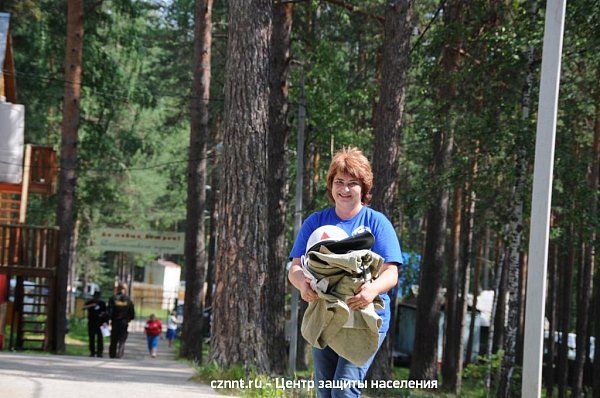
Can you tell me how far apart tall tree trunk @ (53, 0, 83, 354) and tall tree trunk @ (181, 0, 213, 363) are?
3.42 meters

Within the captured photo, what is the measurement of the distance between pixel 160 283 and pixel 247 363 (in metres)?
79.0

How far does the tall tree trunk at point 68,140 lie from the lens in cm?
2858

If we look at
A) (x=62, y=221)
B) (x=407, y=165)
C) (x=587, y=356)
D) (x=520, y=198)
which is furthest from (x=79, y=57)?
(x=587, y=356)

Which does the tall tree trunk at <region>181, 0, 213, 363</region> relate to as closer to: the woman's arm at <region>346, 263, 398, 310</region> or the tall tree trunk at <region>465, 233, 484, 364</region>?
the tall tree trunk at <region>465, 233, 484, 364</region>

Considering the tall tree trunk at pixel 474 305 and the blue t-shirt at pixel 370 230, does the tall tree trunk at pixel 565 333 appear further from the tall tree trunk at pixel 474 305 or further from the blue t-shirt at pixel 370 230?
the blue t-shirt at pixel 370 230

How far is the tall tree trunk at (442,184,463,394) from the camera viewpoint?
33094mm

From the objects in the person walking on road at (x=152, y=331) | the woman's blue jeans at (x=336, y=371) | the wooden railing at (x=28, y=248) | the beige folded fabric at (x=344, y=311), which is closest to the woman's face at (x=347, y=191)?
the beige folded fabric at (x=344, y=311)

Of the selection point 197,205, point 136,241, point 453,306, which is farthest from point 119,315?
point 453,306

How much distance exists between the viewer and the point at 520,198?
21781 millimetres

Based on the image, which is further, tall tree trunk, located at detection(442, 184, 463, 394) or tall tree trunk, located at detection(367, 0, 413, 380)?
tall tree trunk, located at detection(442, 184, 463, 394)

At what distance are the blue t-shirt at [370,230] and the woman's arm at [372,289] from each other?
9 cm

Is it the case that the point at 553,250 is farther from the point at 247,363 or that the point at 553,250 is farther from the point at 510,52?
the point at 247,363

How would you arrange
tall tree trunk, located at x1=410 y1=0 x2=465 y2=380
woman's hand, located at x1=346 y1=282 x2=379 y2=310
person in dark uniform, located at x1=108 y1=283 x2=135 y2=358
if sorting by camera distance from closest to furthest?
woman's hand, located at x1=346 y1=282 x2=379 y2=310 < person in dark uniform, located at x1=108 y1=283 x2=135 y2=358 < tall tree trunk, located at x1=410 y1=0 x2=465 y2=380

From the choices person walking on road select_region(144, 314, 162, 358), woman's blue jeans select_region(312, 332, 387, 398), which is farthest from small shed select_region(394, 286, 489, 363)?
woman's blue jeans select_region(312, 332, 387, 398)
